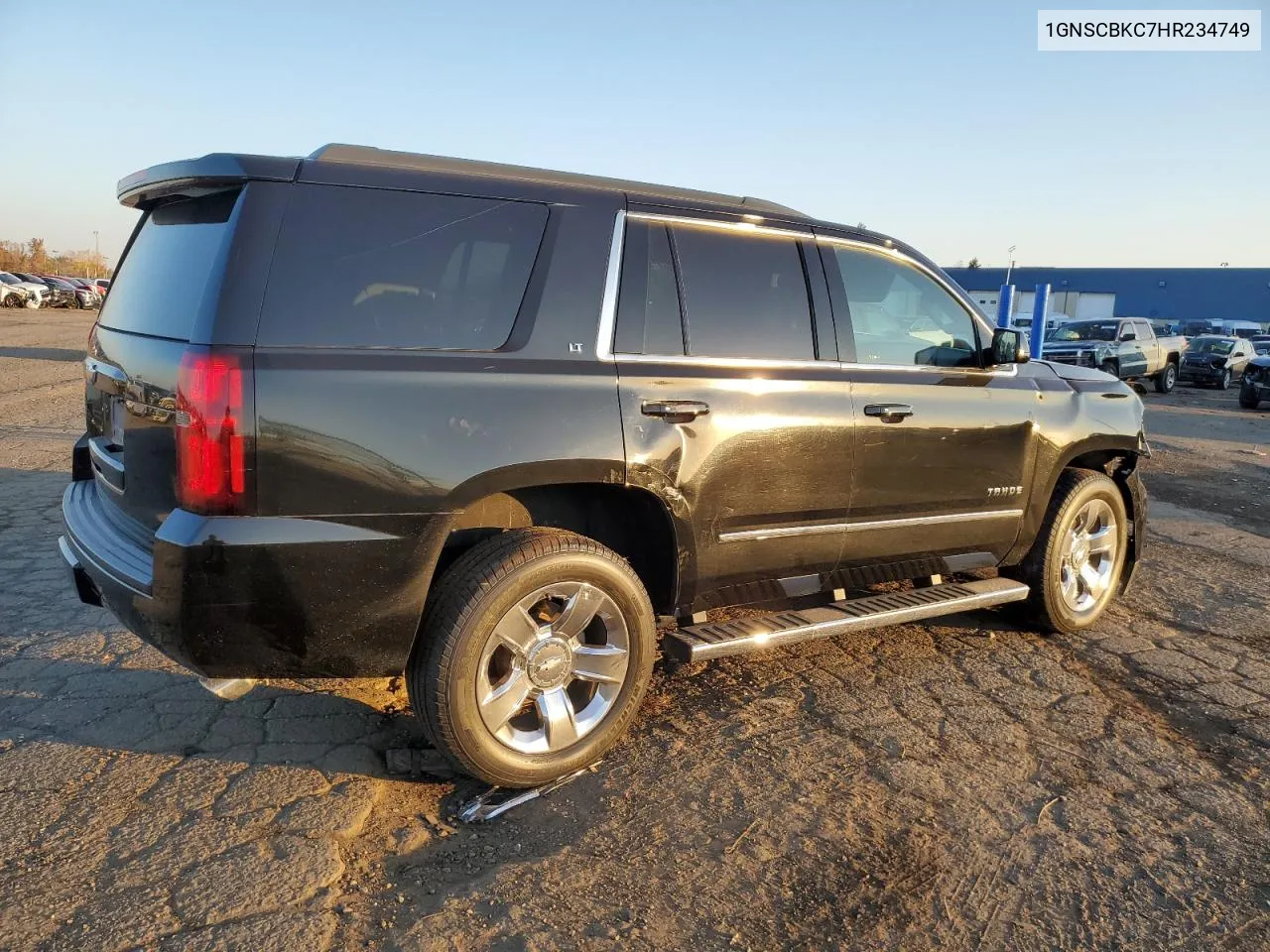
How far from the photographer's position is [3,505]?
6340 millimetres

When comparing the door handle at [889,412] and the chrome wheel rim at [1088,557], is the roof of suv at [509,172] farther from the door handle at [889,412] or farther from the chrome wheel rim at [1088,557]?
the chrome wheel rim at [1088,557]

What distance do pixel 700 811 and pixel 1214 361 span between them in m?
27.0

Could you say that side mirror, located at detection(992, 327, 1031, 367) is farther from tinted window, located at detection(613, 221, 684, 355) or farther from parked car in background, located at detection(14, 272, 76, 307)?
parked car in background, located at detection(14, 272, 76, 307)

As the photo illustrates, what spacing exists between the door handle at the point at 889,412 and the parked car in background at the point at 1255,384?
1915cm

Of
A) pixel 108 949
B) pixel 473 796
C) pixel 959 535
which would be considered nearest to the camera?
pixel 108 949

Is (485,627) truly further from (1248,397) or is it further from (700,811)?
(1248,397)

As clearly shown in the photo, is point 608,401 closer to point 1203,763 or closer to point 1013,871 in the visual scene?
point 1013,871

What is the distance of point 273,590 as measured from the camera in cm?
269

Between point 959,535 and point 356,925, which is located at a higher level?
point 959,535

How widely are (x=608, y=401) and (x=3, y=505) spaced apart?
5.35 meters

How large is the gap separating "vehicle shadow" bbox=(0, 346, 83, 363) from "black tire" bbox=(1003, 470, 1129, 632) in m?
18.0

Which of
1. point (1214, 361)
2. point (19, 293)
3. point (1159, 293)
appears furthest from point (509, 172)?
point (1159, 293)

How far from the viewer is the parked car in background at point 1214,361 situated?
2483 cm

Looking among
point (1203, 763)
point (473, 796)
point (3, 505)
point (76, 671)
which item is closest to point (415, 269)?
point (473, 796)
